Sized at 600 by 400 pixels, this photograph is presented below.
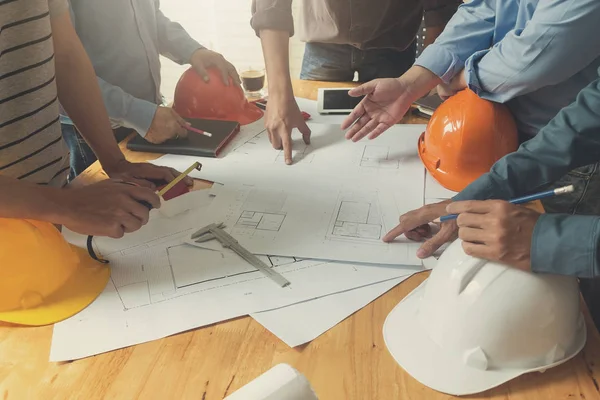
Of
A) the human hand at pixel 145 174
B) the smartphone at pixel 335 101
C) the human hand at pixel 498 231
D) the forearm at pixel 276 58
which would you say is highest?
the human hand at pixel 498 231

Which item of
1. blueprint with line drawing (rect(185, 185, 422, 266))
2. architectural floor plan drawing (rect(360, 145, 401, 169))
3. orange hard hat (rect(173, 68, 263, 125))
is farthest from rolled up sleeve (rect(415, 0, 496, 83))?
orange hard hat (rect(173, 68, 263, 125))

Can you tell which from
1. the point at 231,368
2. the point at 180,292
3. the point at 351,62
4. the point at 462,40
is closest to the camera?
the point at 231,368

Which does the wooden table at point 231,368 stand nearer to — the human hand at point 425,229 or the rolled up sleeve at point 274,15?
the human hand at point 425,229

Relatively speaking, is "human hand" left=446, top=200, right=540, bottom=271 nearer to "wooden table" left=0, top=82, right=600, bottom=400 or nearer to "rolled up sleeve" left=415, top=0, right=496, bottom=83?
"wooden table" left=0, top=82, right=600, bottom=400

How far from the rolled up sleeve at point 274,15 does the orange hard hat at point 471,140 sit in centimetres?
51

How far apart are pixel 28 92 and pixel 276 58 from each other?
2.01 feet

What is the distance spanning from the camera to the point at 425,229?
811 mm

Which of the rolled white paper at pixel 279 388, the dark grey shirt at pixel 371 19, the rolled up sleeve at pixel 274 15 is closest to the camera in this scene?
the rolled white paper at pixel 279 388

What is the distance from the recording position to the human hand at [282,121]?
44.6 inches

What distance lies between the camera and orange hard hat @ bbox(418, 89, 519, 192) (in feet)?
3.04

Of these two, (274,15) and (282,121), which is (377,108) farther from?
(274,15)

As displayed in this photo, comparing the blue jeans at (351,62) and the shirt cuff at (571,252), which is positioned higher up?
the shirt cuff at (571,252)

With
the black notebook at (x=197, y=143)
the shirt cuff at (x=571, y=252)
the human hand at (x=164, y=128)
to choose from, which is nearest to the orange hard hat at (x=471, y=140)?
the shirt cuff at (x=571, y=252)

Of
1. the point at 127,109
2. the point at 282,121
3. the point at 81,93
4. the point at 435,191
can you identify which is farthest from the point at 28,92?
the point at 435,191
